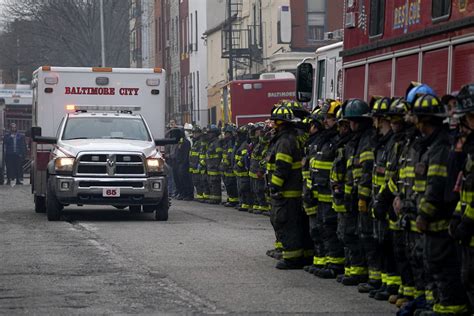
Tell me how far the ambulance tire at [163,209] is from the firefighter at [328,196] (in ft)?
29.5

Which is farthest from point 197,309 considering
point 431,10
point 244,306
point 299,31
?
point 299,31

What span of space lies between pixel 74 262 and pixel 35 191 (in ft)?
32.1

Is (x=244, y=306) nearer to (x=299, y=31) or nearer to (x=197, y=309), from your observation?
(x=197, y=309)

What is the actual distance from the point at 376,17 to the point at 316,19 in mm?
29912

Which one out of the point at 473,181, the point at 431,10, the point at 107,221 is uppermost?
the point at 431,10

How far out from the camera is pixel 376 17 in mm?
15516

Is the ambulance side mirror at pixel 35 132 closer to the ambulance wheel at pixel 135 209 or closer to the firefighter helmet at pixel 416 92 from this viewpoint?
the ambulance wheel at pixel 135 209

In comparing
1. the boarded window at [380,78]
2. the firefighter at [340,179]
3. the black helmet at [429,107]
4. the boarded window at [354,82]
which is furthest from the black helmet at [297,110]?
the black helmet at [429,107]

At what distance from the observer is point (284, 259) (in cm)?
1469

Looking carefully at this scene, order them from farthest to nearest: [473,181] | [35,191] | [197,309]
→ [35,191] → [197,309] → [473,181]

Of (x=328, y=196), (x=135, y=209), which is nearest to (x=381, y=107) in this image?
(x=328, y=196)

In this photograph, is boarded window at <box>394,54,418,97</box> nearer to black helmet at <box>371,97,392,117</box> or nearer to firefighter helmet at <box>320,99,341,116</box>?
firefighter helmet at <box>320,99,341,116</box>

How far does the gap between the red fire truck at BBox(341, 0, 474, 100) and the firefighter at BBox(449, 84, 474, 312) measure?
2.56 meters

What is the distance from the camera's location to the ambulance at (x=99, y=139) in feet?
72.7
